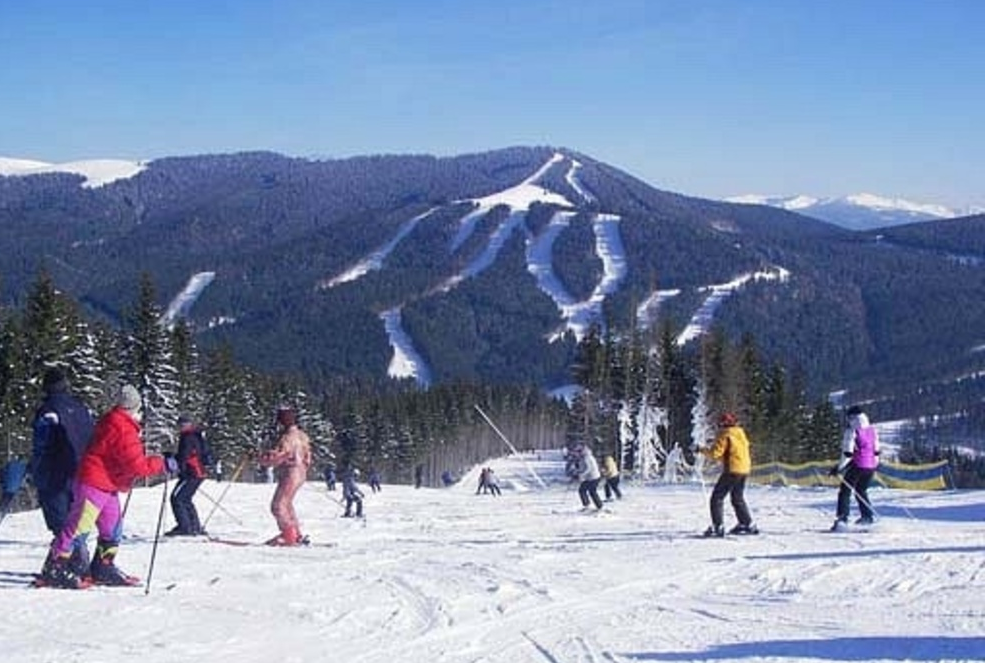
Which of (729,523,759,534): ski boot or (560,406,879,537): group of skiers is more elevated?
(560,406,879,537): group of skiers

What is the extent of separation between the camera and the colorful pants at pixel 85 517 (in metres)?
10.6

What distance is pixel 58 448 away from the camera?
11.0 m

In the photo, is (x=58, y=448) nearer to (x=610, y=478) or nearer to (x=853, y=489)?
(x=853, y=489)

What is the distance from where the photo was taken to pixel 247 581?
11.6 metres

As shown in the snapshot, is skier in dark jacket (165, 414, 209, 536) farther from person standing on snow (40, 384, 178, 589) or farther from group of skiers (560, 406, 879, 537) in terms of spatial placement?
group of skiers (560, 406, 879, 537)

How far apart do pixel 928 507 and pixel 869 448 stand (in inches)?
268

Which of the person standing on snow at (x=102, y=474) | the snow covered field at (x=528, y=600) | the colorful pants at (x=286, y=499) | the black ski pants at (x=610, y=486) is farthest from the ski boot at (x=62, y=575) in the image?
the black ski pants at (x=610, y=486)

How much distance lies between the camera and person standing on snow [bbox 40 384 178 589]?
419 inches

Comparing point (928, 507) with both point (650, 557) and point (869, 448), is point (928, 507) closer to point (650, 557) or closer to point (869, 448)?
point (869, 448)

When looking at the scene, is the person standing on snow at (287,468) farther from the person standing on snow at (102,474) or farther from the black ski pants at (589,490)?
the black ski pants at (589,490)

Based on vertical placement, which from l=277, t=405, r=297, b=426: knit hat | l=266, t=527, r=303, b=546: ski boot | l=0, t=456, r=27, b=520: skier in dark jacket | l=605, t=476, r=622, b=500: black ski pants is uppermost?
l=277, t=405, r=297, b=426: knit hat

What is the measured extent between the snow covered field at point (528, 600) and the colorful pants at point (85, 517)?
44 centimetres

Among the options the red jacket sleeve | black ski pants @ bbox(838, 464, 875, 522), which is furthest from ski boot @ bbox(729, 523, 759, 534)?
the red jacket sleeve

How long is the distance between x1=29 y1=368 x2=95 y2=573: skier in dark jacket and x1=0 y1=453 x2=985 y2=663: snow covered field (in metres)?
0.69
